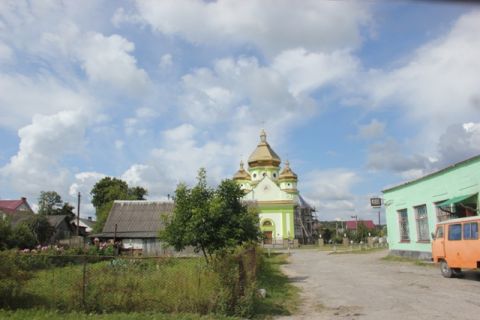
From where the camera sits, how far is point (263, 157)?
251ft

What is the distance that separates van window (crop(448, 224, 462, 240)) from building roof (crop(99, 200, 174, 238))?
2575 centimetres

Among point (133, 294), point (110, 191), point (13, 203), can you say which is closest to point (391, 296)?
point (133, 294)

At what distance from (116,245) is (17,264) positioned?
24.6 metres

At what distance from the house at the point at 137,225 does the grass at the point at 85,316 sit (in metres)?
26.5

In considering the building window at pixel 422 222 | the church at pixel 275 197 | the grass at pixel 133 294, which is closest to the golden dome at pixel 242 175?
the church at pixel 275 197

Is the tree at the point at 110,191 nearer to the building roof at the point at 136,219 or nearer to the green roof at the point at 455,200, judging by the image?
the building roof at the point at 136,219

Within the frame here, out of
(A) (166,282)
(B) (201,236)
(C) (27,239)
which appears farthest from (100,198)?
(A) (166,282)

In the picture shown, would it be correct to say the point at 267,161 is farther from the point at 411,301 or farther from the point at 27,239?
the point at 411,301

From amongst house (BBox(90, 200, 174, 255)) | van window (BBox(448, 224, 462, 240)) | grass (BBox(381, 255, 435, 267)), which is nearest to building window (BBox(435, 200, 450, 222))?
grass (BBox(381, 255, 435, 267))

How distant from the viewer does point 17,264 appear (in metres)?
10.9

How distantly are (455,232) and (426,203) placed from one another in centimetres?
793

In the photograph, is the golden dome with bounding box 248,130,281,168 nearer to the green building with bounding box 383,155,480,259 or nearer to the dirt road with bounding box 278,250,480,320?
the green building with bounding box 383,155,480,259

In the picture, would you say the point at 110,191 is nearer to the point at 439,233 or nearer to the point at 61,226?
the point at 61,226

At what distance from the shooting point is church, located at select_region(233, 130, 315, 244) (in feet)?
225
